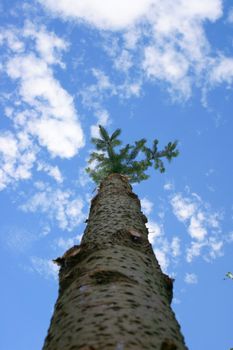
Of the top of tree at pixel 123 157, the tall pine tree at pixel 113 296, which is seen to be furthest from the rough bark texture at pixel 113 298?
the top of tree at pixel 123 157

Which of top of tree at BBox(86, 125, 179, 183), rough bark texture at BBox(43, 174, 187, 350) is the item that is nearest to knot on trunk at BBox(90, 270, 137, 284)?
rough bark texture at BBox(43, 174, 187, 350)

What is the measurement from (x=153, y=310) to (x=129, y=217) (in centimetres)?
227

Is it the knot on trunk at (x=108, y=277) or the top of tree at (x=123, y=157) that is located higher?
the top of tree at (x=123, y=157)

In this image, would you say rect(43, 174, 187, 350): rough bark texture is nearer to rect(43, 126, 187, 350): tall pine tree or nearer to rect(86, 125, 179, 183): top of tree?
rect(43, 126, 187, 350): tall pine tree

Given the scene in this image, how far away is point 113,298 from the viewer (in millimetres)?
2244

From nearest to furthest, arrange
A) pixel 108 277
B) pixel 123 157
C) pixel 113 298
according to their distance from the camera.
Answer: pixel 113 298 < pixel 108 277 < pixel 123 157

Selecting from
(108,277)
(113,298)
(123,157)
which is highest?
(123,157)

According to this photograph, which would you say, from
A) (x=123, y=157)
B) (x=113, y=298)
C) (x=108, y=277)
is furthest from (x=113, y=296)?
(x=123, y=157)

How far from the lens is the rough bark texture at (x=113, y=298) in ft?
6.01

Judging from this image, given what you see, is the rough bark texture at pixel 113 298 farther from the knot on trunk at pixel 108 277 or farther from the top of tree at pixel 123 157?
the top of tree at pixel 123 157

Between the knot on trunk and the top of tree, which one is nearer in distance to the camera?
the knot on trunk

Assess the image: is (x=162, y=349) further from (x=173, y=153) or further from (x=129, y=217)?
(x=173, y=153)

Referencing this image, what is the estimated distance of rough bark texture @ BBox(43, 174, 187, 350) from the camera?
1832 mm

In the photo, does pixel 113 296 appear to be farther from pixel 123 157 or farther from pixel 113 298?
pixel 123 157
